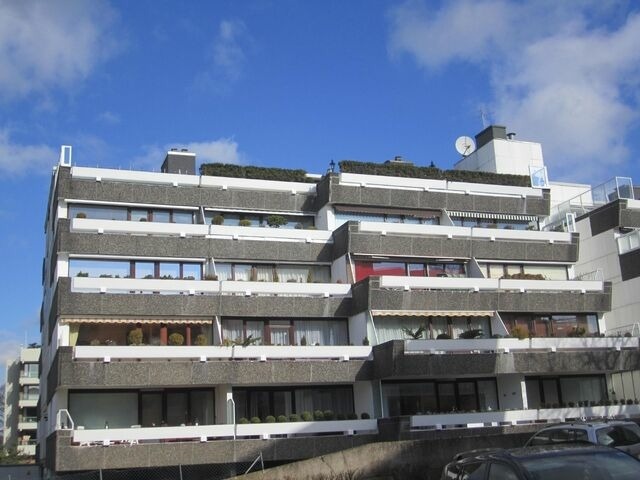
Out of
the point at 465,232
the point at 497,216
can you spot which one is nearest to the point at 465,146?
the point at 497,216

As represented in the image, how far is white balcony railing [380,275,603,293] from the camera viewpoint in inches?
1447

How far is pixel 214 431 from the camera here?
30.9 meters

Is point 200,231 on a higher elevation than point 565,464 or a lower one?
higher

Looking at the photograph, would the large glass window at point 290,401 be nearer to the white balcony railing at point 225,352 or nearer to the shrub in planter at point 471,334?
the white balcony railing at point 225,352

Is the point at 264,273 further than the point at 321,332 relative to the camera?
Yes

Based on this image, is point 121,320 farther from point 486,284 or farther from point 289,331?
point 486,284

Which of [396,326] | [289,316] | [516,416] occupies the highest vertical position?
[289,316]

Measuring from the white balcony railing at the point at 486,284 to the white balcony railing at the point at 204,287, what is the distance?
8.50 ft

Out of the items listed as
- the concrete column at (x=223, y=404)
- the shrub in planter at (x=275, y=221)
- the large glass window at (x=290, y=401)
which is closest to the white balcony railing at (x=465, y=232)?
the shrub in planter at (x=275, y=221)

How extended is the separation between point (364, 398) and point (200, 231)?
10889 millimetres

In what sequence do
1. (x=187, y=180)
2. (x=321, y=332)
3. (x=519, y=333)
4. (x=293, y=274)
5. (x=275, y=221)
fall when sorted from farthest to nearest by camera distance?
1. (x=275, y=221)
2. (x=293, y=274)
3. (x=187, y=180)
4. (x=321, y=332)
5. (x=519, y=333)

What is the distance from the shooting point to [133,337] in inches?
1302

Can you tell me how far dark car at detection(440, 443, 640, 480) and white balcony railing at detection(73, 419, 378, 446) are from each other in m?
→ 21.3

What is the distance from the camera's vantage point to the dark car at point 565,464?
9953mm
